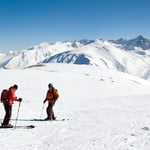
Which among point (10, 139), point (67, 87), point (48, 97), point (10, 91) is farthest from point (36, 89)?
point (10, 139)

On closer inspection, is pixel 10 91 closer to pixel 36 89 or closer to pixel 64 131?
pixel 64 131

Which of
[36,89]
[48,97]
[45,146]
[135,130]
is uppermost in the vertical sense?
[36,89]

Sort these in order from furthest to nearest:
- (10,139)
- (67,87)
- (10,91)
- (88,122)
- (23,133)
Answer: (67,87)
(88,122)
(10,91)
(23,133)
(10,139)

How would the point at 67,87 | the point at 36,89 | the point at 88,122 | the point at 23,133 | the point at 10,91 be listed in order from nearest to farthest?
the point at 23,133
the point at 10,91
the point at 88,122
the point at 36,89
the point at 67,87

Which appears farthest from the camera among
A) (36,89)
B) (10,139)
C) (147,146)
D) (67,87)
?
(67,87)

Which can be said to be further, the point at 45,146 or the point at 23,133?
the point at 23,133

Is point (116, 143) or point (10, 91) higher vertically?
point (10, 91)

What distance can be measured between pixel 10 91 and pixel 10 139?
2704 millimetres

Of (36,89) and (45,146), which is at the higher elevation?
(36,89)

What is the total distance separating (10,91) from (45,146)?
3.87m

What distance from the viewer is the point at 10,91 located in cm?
1065

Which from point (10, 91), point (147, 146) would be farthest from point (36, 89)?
point (147, 146)

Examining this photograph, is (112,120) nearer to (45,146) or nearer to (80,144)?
(80,144)

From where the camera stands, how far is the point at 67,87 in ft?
107
